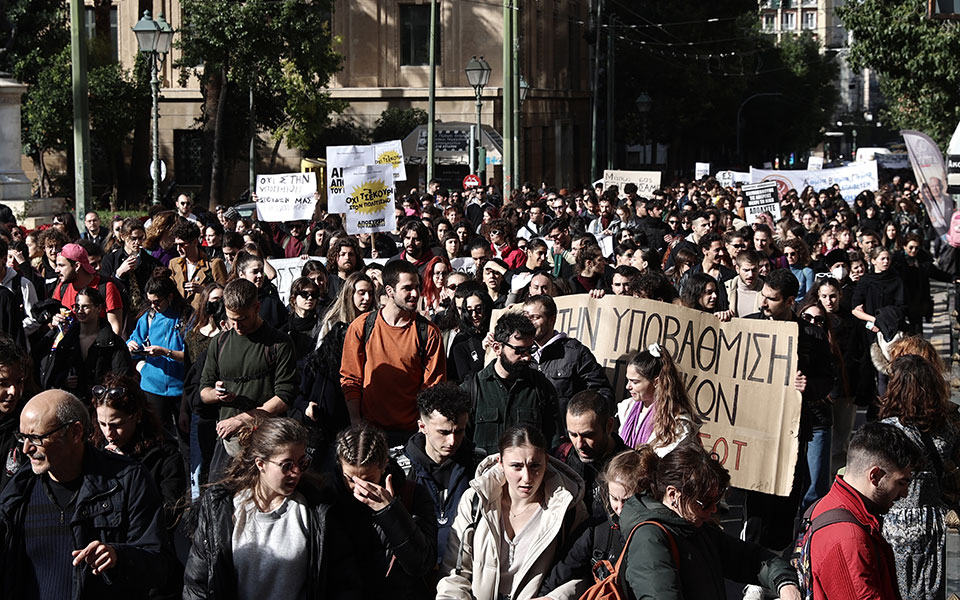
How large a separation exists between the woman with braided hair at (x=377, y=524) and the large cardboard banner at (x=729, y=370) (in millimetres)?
3107

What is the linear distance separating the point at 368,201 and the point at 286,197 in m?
2.34

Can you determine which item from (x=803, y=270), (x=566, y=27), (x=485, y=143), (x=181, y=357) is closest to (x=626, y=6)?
(x=566, y=27)

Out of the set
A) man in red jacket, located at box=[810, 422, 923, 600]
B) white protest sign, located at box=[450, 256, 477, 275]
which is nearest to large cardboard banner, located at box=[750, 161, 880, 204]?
white protest sign, located at box=[450, 256, 477, 275]

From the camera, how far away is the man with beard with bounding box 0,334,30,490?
580cm

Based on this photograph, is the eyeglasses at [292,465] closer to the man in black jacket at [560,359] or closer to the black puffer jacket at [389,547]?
the black puffer jacket at [389,547]

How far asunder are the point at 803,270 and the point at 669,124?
151ft

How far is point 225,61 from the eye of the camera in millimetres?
38000

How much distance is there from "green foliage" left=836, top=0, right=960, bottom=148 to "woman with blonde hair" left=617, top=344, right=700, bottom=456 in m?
20.5

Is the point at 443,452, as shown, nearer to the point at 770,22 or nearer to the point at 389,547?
the point at 389,547

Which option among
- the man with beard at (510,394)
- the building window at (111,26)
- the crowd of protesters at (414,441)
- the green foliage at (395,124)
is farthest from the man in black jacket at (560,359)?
the building window at (111,26)

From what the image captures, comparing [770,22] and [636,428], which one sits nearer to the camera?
[636,428]

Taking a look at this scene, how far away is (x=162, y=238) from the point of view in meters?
11.3

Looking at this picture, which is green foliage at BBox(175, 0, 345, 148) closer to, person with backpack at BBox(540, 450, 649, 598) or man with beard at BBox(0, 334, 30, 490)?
man with beard at BBox(0, 334, 30, 490)

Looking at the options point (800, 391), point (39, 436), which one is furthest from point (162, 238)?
point (39, 436)
